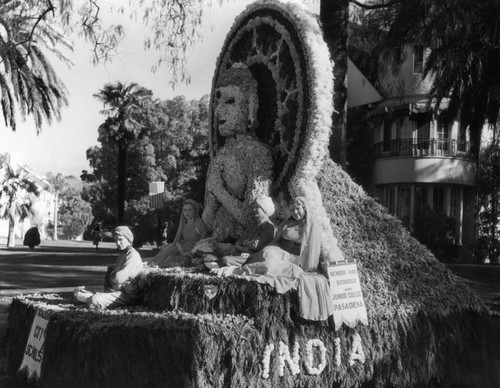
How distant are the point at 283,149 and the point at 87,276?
52.2 ft

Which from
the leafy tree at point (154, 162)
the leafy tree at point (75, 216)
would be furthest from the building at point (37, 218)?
the leafy tree at point (154, 162)

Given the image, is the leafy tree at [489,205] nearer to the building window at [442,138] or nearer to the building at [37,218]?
the building window at [442,138]

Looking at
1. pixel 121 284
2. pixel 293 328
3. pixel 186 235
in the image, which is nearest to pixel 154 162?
pixel 186 235

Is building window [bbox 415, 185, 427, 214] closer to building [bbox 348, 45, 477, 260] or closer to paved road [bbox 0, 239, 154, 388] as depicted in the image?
building [bbox 348, 45, 477, 260]

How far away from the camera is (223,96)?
28.7 ft

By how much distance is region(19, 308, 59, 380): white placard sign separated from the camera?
23.2 feet

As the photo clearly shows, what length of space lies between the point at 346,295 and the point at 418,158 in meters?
24.5

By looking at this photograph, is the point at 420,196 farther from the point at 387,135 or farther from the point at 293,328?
the point at 293,328

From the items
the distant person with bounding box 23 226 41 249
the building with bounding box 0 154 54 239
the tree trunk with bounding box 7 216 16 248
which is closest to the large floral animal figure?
the distant person with bounding box 23 226 41 249

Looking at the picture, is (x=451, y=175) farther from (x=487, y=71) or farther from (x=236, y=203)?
(x=236, y=203)

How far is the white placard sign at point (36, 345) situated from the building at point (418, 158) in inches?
929

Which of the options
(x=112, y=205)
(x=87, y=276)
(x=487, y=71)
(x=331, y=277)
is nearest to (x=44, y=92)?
(x=87, y=276)

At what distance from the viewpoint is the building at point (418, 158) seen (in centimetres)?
2967

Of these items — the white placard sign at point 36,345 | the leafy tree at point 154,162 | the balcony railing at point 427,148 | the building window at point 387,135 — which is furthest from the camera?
the leafy tree at point 154,162
